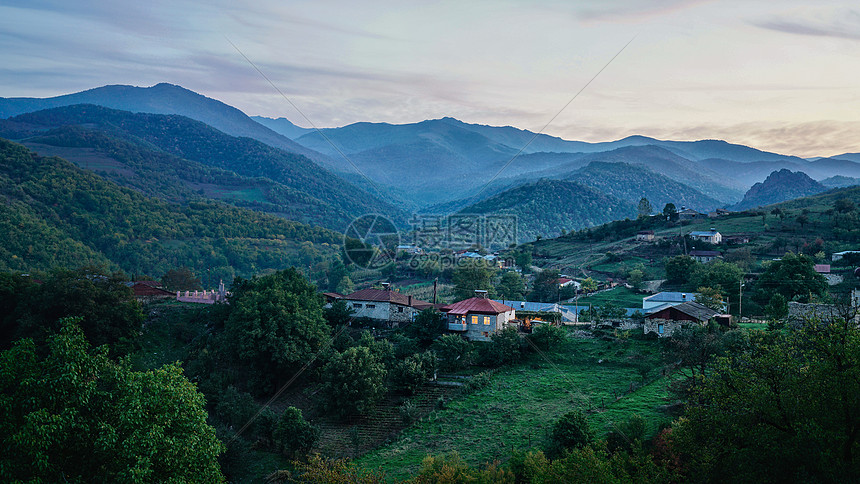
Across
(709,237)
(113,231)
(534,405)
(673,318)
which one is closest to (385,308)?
(534,405)

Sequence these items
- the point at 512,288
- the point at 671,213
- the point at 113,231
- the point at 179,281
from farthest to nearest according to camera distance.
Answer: the point at 113,231
the point at 671,213
the point at 179,281
the point at 512,288

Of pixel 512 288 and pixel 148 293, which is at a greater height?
pixel 148 293

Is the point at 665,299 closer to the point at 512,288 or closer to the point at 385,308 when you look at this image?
the point at 512,288

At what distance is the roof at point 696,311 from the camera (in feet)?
107

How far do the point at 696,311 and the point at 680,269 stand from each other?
23.7m

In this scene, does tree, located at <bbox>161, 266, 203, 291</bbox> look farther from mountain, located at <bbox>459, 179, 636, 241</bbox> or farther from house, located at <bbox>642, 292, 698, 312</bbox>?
mountain, located at <bbox>459, 179, 636, 241</bbox>

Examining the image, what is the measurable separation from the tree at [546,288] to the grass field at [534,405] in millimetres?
23761

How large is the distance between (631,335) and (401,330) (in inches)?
568

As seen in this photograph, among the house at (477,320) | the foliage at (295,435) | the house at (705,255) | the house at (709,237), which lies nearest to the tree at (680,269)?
the house at (705,255)

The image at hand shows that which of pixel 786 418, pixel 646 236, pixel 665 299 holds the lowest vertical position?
pixel 665 299

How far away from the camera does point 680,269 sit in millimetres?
55250

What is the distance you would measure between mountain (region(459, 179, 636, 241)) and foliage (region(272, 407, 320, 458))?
113519mm

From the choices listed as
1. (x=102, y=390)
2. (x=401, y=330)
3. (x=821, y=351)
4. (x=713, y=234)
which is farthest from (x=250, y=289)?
(x=713, y=234)

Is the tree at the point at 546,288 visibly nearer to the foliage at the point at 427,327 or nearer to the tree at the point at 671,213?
the foliage at the point at 427,327
